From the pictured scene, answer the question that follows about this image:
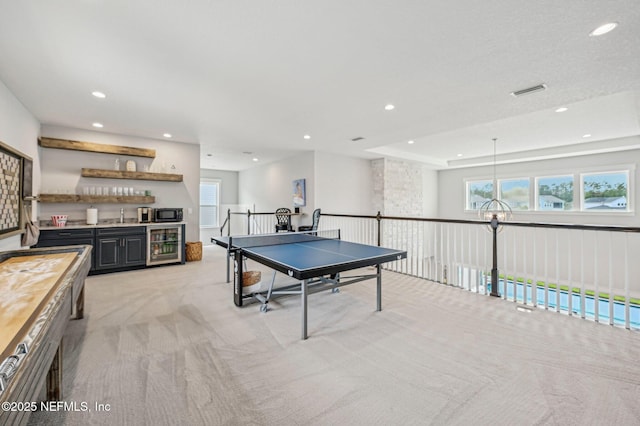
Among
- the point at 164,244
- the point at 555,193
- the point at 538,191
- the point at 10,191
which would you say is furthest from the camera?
the point at 538,191

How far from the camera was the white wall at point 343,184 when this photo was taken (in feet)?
23.8

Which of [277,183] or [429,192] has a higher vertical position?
[277,183]

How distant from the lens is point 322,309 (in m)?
3.30

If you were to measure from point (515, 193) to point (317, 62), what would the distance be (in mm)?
8549

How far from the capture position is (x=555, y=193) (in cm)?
765

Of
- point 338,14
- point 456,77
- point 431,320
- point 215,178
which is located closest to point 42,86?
point 338,14

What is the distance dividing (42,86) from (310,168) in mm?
5043

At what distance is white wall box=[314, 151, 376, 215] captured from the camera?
725 cm

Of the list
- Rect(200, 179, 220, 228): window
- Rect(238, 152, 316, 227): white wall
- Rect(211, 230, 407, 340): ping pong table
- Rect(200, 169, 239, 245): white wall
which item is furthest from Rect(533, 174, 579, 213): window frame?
Rect(200, 179, 220, 228): window

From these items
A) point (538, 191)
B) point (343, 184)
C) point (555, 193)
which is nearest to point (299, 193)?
point (343, 184)

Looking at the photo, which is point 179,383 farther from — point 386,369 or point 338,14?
point 338,14

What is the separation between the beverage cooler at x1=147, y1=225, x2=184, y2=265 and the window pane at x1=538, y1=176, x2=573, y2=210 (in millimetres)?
9805

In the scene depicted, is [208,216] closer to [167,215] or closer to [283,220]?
[283,220]

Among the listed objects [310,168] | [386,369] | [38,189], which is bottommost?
[386,369]
